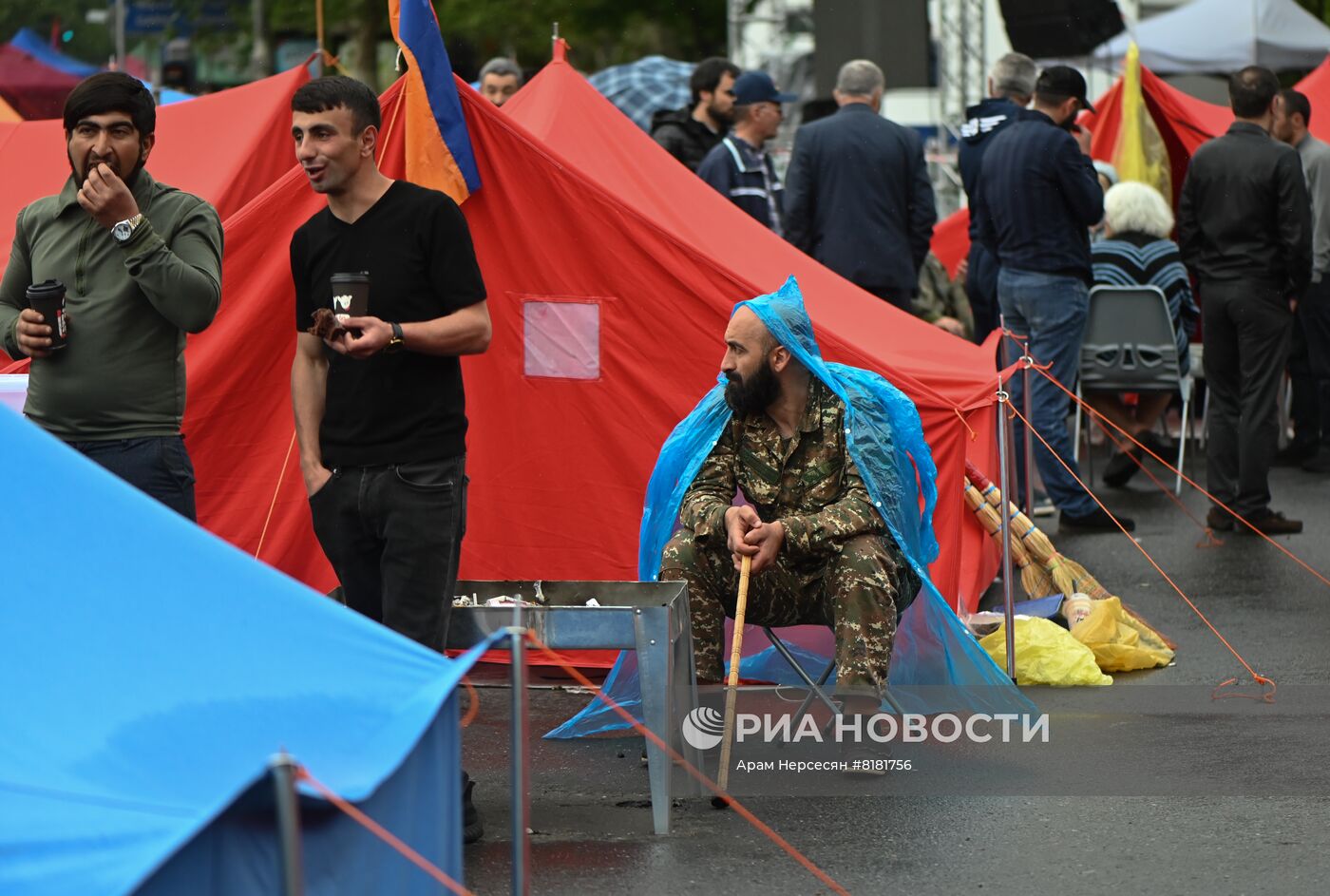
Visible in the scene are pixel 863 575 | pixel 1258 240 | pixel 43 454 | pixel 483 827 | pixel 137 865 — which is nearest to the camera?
pixel 137 865

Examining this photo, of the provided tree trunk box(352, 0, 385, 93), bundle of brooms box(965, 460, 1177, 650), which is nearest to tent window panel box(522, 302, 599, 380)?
bundle of brooms box(965, 460, 1177, 650)

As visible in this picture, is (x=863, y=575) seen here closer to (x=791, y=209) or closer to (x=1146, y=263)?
(x=791, y=209)

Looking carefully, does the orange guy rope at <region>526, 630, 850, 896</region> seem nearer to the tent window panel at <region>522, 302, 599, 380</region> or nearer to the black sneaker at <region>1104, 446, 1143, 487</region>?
the tent window panel at <region>522, 302, 599, 380</region>

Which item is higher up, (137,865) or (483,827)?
(137,865)

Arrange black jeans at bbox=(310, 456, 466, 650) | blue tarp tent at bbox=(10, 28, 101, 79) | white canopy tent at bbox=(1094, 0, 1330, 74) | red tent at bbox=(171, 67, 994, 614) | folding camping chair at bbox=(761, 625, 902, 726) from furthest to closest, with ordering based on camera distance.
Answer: blue tarp tent at bbox=(10, 28, 101, 79), white canopy tent at bbox=(1094, 0, 1330, 74), red tent at bbox=(171, 67, 994, 614), folding camping chair at bbox=(761, 625, 902, 726), black jeans at bbox=(310, 456, 466, 650)

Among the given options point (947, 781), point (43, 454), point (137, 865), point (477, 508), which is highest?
point (43, 454)

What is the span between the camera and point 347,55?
3534 centimetres

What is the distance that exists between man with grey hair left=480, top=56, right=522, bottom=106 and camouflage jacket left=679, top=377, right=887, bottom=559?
17.7 ft

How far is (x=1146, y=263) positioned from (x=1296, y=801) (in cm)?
611

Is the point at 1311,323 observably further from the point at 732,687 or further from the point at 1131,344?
the point at 732,687

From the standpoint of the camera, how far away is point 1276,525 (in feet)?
31.2

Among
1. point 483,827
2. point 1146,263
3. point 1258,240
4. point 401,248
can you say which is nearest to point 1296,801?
point 483,827

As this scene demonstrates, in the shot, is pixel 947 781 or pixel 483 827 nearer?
pixel 483 827

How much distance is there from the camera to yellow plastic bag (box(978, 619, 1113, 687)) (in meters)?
6.86
